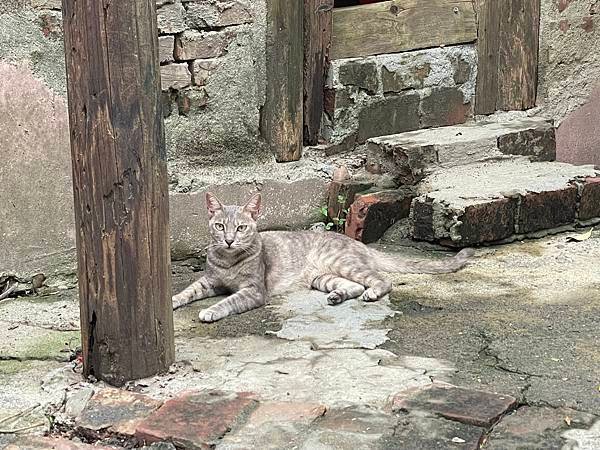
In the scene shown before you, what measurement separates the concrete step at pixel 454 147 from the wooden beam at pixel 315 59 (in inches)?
14.5

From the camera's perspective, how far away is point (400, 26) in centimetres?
620

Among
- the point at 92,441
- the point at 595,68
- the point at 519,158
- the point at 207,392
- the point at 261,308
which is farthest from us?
the point at 595,68

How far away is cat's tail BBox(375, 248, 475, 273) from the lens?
5.38 meters

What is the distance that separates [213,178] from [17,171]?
1148mm

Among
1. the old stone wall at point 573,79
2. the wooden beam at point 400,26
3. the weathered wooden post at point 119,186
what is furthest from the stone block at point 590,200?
the weathered wooden post at point 119,186

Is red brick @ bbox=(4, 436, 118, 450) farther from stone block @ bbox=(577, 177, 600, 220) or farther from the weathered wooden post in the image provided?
stone block @ bbox=(577, 177, 600, 220)

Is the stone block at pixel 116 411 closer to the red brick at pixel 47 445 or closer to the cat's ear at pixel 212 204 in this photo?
the red brick at pixel 47 445

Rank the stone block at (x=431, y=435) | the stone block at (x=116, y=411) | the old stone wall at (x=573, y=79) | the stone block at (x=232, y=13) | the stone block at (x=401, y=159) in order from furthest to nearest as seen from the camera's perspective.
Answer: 1. the old stone wall at (x=573, y=79)
2. the stone block at (x=401, y=159)
3. the stone block at (x=232, y=13)
4. the stone block at (x=116, y=411)
5. the stone block at (x=431, y=435)

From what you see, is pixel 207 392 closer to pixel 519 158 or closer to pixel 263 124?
pixel 263 124

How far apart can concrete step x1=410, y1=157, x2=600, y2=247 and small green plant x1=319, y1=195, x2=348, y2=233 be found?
445 mm

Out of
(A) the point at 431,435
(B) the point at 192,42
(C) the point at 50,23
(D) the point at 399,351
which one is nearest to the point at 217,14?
(B) the point at 192,42

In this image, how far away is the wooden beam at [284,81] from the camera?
18.6 feet

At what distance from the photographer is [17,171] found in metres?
4.99

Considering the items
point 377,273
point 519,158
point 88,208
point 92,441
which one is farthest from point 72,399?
point 519,158
